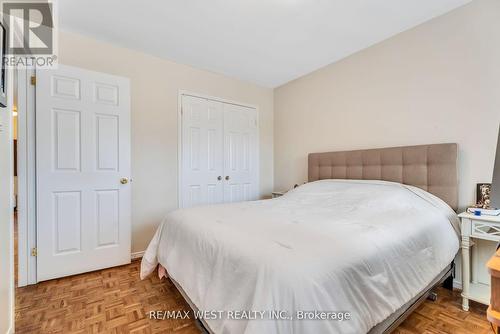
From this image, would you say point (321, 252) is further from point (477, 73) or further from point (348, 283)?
point (477, 73)

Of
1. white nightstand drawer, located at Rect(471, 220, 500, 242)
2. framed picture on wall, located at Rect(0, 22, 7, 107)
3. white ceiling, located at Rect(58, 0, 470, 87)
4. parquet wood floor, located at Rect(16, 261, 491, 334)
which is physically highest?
white ceiling, located at Rect(58, 0, 470, 87)

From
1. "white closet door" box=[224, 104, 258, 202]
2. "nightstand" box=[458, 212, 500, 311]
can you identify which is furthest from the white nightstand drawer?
"white closet door" box=[224, 104, 258, 202]

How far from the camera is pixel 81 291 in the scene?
6.77 ft

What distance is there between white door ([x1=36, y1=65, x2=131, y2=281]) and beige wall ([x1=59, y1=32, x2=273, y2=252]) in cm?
21

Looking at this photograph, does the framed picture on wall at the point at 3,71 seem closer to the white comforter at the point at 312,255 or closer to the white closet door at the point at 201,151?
the white comforter at the point at 312,255

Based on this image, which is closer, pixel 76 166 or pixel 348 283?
pixel 348 283

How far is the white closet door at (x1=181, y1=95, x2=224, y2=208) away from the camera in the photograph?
322 cm

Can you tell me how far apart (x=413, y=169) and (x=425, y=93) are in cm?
75

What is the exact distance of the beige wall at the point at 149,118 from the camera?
106 inches

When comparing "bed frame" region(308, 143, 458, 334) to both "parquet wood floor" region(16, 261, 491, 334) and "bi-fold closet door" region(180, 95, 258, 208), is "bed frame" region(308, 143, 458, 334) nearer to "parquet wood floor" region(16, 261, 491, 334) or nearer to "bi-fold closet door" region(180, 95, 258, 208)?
"parquet wood floor" region(16, 261, 491, 334)

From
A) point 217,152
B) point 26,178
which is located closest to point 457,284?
point 217,152

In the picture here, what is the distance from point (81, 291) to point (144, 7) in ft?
8.42

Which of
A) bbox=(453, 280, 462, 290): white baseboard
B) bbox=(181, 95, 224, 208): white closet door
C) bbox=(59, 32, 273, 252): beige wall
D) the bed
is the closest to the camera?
the bed

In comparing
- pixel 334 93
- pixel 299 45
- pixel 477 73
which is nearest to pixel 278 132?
pixel 334 93
